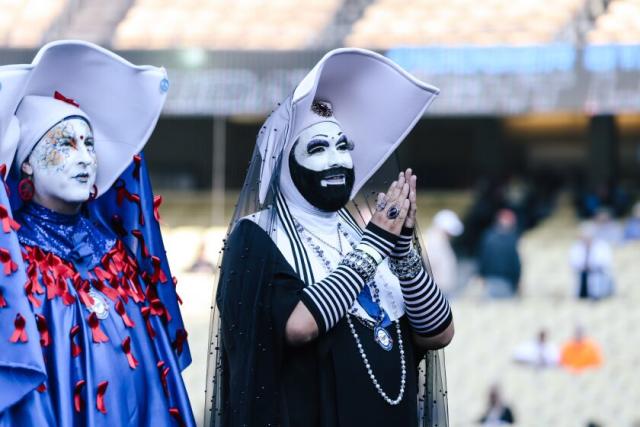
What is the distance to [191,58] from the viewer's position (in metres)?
15.8

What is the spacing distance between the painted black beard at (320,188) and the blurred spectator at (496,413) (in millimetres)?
6613

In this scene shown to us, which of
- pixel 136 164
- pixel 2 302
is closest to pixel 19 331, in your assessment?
pixel 2 302

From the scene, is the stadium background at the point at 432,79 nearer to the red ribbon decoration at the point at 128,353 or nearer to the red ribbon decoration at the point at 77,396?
the red ribbon decoration at the point at 128,353

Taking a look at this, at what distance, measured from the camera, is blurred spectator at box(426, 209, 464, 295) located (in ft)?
41.4

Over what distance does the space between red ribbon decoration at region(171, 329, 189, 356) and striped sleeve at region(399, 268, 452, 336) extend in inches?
24.8

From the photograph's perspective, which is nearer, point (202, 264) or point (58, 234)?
point (58, 234)

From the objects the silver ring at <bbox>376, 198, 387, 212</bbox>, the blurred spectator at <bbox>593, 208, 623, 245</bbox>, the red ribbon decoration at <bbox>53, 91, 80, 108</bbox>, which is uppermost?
the blurred spectator at <bbox>593, 208, 623, 245</bbox>

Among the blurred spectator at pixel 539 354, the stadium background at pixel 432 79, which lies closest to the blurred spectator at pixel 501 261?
the stadium background at pixel 432 79

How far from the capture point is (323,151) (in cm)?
370

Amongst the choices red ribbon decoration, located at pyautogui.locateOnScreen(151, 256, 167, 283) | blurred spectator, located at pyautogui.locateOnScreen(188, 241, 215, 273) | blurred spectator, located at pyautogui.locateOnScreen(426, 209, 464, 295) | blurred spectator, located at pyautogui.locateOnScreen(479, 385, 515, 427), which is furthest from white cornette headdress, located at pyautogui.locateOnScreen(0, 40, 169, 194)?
blurred spectator, located at pyautogui.locateOnScreen(188, 241, 215, 273)

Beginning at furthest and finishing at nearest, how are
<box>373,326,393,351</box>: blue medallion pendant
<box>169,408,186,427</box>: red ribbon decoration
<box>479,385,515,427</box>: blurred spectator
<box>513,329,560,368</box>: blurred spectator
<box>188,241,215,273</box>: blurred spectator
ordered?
<box>188,241,215,273</box>: blurred spectator, <box>513,329,560,368</box>: blurred spectator, <box>479,385,515,427</box>: blurred spectator, <box>169,408,186,427</box>: red ribbon decoration, <box>373,326,393,351</box>: blue medallion pendant

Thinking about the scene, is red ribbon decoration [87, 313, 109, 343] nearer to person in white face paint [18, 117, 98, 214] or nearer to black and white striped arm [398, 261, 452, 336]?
person in white face paint [18, 117, 98, 214]

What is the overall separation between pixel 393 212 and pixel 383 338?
33 cm

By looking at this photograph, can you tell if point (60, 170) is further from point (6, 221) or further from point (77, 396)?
point (77, 396)
